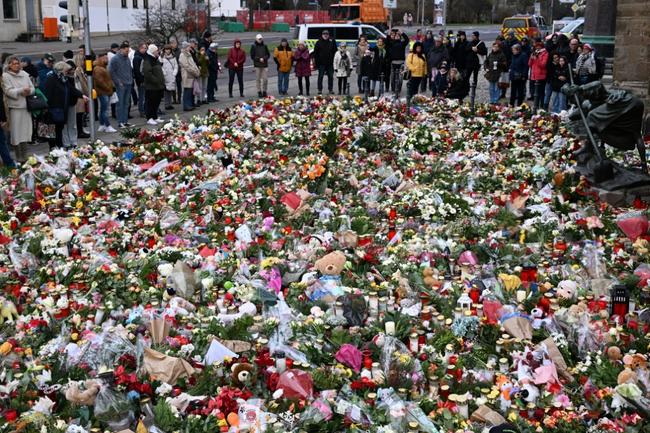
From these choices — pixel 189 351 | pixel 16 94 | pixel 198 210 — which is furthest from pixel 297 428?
pixel 16 94

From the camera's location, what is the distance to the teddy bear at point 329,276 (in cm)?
711

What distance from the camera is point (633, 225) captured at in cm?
875

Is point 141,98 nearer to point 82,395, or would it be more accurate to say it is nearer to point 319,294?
point 319,294

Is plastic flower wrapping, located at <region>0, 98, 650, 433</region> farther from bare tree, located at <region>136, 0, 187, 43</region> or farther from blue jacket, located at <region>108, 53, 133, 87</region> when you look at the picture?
bare tree, located at <region>136, 0, 187, 43</region>

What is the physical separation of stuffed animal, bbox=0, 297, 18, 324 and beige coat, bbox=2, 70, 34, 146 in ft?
21.3

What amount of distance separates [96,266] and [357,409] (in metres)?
3.75

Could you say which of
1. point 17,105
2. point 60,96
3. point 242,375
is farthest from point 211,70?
point 242,375

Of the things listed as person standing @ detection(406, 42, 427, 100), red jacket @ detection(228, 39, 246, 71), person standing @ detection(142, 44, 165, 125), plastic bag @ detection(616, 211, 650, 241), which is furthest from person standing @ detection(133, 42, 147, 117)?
plastic bag @ detection(616, 211, 650, 241)

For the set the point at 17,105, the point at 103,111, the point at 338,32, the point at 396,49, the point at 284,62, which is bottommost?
the point at 103,111

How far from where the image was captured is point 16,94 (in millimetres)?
12688

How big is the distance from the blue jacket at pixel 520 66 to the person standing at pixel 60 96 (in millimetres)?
9543

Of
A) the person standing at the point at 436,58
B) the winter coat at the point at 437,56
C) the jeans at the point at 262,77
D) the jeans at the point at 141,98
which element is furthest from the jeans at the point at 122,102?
the winter coat at the point at 437,56

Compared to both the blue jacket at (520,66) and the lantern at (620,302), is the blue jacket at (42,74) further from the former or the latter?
the lantern at (620,302)

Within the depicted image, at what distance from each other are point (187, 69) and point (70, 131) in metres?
4.84
